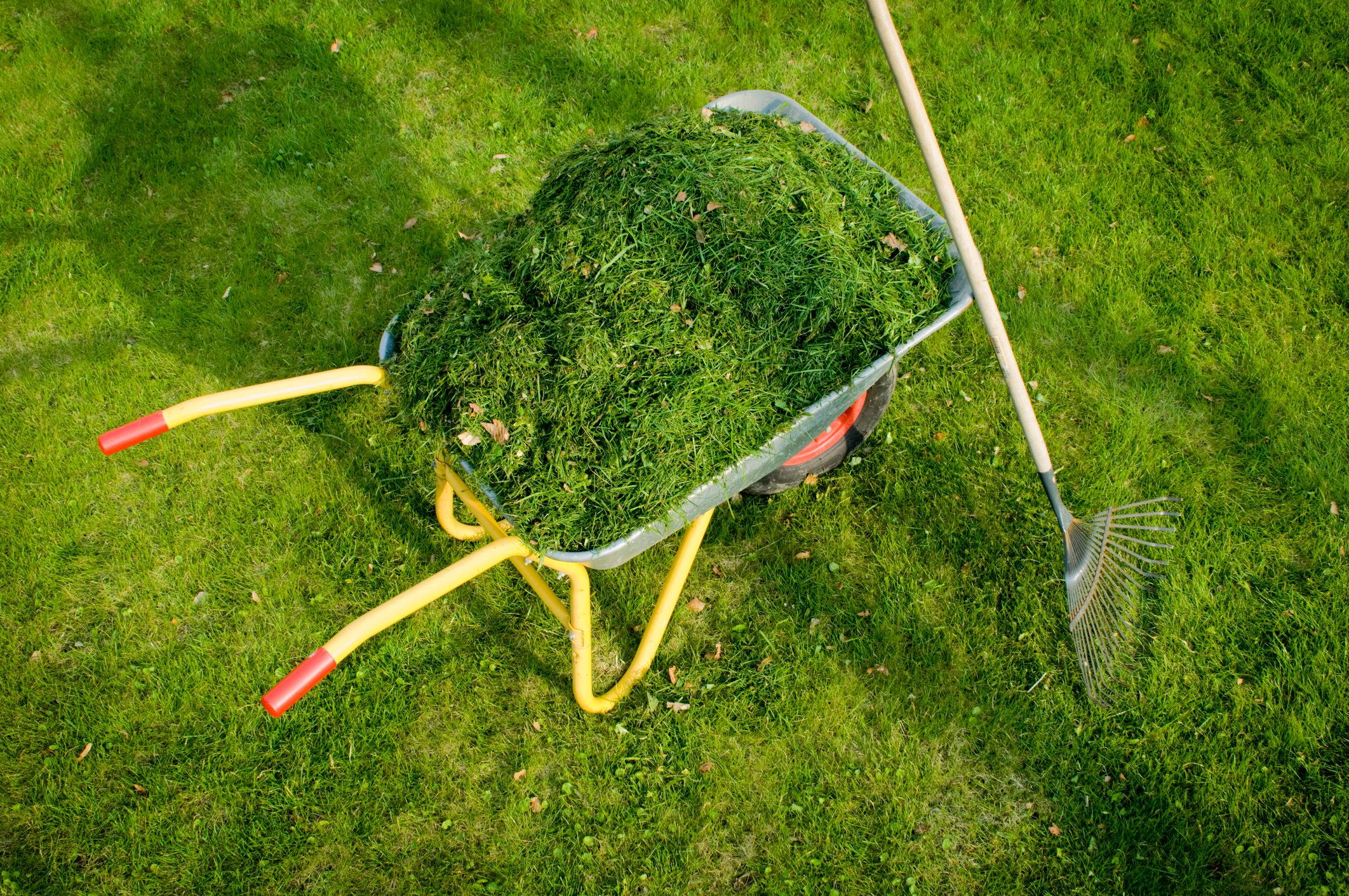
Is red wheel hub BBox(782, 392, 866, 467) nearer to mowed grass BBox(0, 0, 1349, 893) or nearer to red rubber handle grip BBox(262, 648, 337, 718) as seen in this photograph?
mowed grass BBox(0, 0, 1349, 893)

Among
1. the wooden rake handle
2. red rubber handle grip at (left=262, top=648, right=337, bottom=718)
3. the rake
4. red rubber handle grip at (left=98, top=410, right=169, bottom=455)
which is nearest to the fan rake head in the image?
the rake

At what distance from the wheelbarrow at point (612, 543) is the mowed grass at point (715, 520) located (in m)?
0.28

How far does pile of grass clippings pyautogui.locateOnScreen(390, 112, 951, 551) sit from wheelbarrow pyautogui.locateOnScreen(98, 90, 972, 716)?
57mm

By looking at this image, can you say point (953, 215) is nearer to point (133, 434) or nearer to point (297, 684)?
point (297, 684)

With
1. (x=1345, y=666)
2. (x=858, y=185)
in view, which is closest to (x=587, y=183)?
(x=858, y=185)

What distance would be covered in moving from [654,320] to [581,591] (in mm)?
840

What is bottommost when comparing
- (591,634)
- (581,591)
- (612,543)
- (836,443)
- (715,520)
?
(715,520)

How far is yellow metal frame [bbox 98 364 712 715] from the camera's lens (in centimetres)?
191

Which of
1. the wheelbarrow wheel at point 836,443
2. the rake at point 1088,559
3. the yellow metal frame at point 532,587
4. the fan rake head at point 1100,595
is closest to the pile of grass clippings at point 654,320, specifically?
the yellow metal frame at point 532,587

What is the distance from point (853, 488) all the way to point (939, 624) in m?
0.68

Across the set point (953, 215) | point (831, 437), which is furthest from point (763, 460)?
point (831, 437)

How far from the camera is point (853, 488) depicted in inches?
142

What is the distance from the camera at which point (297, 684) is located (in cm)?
175

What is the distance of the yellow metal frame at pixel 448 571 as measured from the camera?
1.91 m
